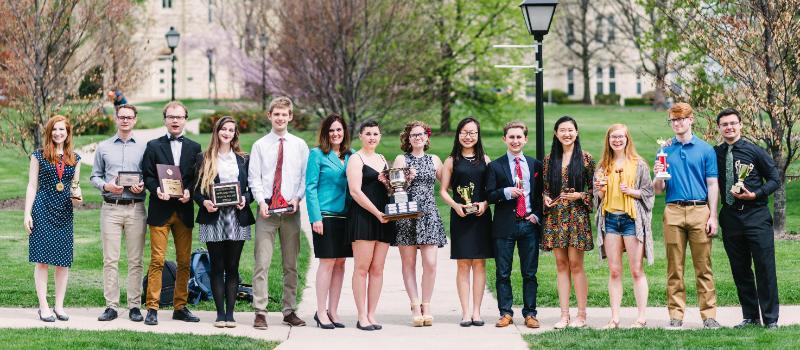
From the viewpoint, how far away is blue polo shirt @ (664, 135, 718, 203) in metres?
10.3

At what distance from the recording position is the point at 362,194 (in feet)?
34.1

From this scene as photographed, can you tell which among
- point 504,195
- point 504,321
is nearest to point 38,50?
point 504,195

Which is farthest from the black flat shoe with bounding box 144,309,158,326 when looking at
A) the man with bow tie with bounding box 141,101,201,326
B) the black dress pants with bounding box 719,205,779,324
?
the black dress pants with bounding box 719,205,779,324

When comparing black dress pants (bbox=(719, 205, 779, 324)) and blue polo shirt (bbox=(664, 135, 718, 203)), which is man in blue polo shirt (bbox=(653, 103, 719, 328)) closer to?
blue polo shirt (bbox=(664, 135, 718, 203))

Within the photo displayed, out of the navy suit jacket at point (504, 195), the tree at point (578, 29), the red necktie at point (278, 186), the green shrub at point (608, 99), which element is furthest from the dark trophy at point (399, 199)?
the green shrub at point (608, 99)

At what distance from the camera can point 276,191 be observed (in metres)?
10.6

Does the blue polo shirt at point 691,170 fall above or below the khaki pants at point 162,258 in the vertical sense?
above

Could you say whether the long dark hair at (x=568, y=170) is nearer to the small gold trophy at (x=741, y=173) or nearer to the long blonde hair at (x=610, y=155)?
the long blonde hair at (x=610, y=155)

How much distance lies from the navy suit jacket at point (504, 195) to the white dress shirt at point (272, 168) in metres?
1.68

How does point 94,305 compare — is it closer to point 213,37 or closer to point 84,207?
point 84,207

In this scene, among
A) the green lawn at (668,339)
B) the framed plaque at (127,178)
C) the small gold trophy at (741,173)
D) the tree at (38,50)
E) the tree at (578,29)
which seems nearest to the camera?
the green lawn at (668,339)

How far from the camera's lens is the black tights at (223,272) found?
10.6 m

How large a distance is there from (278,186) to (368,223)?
0.85m

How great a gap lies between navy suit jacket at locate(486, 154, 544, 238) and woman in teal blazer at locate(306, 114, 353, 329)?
1.27 m
